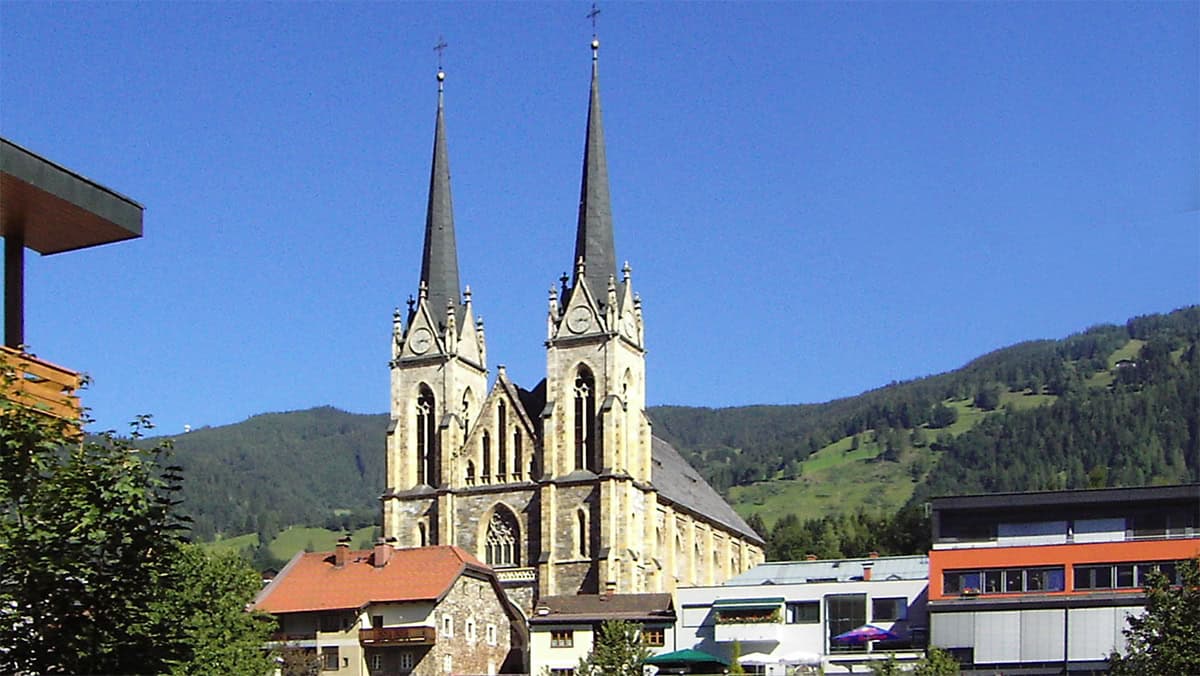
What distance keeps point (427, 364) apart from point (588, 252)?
10038 mm

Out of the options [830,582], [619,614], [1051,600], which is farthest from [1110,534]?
[619,614]

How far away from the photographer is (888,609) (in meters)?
70.8

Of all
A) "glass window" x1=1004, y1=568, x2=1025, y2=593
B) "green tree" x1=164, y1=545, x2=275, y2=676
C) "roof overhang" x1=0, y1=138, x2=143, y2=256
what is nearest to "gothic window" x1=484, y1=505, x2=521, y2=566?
"green tree" x1=164, y1=545, x2=275, y2=676

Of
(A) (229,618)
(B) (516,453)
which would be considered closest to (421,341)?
(B) (516,453)

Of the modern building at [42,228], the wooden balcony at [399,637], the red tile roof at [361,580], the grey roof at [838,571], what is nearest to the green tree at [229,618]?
the wooden balcony at [399,637]

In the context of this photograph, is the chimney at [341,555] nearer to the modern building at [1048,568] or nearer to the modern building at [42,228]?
the modern building at [1048,568]

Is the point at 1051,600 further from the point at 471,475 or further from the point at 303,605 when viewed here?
the point at 471,475

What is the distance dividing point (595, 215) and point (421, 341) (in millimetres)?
11001

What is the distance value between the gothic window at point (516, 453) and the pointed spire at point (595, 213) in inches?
315

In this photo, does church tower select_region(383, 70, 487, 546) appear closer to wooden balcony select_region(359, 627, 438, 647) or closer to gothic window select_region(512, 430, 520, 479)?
gothic window select_region(512, 430, 520, 479)

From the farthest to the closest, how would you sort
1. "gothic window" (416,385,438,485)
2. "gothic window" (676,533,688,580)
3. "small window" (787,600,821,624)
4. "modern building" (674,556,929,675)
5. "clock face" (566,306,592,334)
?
"gothic window" (676,533,688,580), "gothic window" (416,385,438,485), "clock face" (566,306,592,334), "small window" (787,600,821,624), "modern building" (674,556,929,675)

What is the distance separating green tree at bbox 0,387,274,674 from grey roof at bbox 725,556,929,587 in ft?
171

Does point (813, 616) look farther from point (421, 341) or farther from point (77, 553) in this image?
point (77, 553)

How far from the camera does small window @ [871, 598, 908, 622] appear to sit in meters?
70.5
